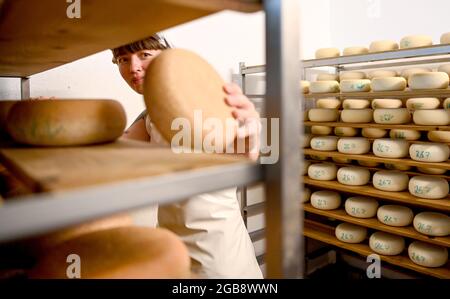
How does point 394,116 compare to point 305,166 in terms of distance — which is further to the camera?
point 305,166

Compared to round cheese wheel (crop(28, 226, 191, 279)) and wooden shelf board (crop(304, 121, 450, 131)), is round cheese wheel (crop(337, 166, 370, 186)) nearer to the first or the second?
wooden shelf board (crop(304, 121, 450, 131))

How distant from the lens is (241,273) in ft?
3.53

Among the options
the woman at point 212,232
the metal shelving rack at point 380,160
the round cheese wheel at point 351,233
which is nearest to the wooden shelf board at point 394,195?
the metal shelving rack at point 380,160

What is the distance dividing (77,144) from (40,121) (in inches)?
2.6

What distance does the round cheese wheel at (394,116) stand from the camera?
6.81ft

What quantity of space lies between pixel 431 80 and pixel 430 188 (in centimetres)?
57

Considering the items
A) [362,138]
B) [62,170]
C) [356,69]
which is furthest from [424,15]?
[62,170]

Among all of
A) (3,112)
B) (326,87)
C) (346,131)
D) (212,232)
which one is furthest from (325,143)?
(3,112)

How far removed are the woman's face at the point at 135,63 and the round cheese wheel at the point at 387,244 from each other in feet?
5.48

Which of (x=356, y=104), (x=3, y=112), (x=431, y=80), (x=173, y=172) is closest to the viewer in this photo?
(x=173, y=172)

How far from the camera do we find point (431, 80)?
189 centimetres

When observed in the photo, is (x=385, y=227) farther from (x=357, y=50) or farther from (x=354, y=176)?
(x=357, y=50)

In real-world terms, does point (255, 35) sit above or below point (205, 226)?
above
